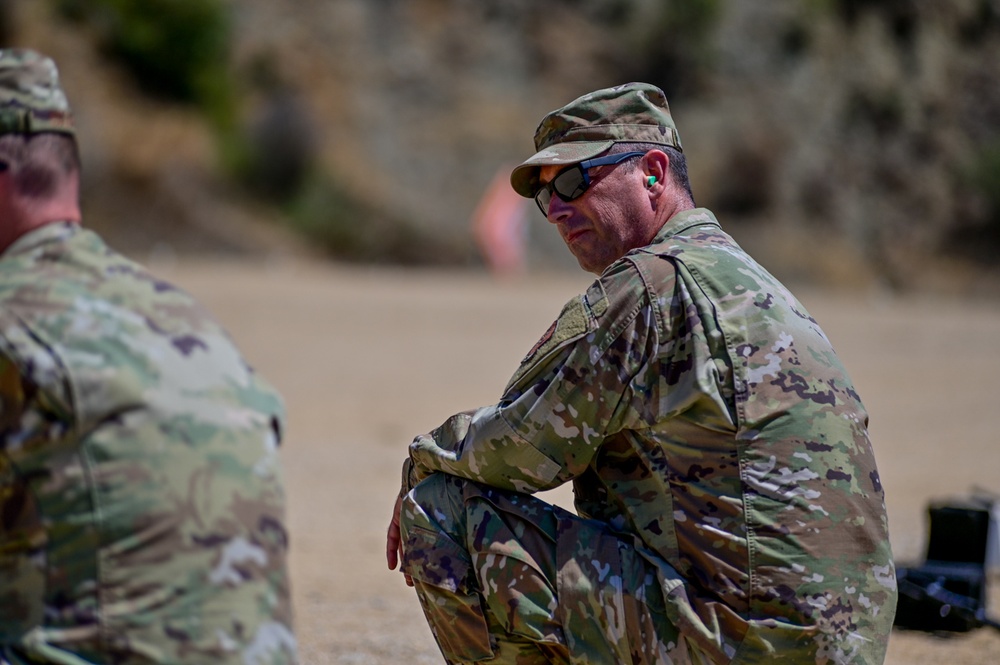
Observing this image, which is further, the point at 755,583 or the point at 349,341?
the point at 349,341

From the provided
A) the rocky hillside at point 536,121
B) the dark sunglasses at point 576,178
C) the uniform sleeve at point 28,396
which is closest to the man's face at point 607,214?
the dark sunglasses at point 576,178

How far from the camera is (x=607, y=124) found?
2.88 metres

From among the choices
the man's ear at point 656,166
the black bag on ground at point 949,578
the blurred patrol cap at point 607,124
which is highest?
the blurred patrol cap at point 607,124

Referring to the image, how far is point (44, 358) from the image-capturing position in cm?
195

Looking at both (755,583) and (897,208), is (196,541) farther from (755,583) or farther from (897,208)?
(897,208)

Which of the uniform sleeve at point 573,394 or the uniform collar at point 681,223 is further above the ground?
the uniform collar at point 681,223

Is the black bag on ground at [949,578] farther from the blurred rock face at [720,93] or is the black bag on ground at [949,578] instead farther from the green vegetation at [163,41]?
the green vegetation at [163,41]

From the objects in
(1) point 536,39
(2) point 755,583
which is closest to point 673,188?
(2) point 755,583

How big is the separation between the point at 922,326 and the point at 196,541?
17537mm

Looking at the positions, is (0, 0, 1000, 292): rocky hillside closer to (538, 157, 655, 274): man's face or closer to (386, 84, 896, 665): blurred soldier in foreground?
(538, 157, 655, 274): man's face

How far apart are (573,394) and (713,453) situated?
33 centimetres

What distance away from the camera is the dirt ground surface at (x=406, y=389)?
4809 mm

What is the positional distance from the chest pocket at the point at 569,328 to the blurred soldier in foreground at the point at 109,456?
76cm

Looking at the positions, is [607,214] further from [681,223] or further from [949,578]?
[949,578]
